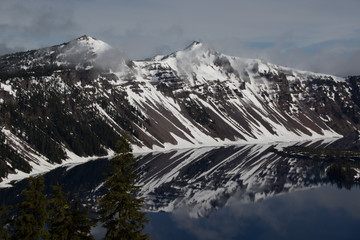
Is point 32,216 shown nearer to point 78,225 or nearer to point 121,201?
point 78,225

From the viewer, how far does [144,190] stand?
448ft

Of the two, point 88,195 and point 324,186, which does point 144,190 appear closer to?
point 88,195

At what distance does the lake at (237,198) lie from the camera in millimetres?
101188

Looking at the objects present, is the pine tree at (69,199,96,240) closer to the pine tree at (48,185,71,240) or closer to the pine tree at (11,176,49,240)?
the pine tree at (48,185,71,240)

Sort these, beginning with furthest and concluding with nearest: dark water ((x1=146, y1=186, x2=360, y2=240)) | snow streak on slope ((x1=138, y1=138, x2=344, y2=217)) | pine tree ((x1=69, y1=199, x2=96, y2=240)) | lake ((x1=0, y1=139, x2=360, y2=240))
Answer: snow streak on slope ((x1=138, y1=138, x2=344, y2=217)) → lake ((x1=0, y1=139, x2=360, y2=240)) → dark water ((x1=146, y1=186, x2=360, y2=240)) → pine tree ((x1=69, y1=199, x2=96, y2=240))

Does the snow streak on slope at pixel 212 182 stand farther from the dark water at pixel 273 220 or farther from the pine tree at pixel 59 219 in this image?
the pine tree at pixel 59 219

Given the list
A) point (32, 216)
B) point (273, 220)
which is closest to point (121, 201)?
point (32, 216)

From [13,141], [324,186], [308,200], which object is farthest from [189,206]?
[13,141]

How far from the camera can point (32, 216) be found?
37000 mm

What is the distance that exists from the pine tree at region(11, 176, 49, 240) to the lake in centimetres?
4690

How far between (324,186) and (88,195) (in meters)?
76.7

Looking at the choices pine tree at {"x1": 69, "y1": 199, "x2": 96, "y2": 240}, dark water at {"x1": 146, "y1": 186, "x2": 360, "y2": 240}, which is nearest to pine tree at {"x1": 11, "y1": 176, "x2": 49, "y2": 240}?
pine tree at {"x1": 69, "y1": 199, "x2": 96, "y2": 240}

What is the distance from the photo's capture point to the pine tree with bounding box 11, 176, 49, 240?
36938 millimetres

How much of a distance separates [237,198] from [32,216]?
102396 millimetres
